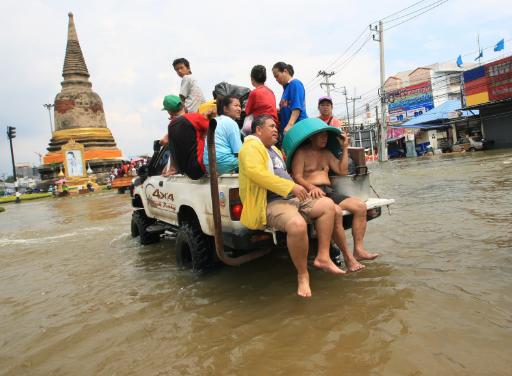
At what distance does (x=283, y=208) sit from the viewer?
332 centimetres

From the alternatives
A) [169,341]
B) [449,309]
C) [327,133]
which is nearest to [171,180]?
[327,133]

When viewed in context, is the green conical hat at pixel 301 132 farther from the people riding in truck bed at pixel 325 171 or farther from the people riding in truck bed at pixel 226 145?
the people riding in truck bed at pixel 226 145

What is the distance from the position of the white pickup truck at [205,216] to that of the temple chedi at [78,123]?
3125cm

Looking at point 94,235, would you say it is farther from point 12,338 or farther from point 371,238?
point 371,238

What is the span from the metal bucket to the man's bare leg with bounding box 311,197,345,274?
2.28 ft

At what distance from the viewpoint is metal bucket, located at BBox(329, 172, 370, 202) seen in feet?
13.2

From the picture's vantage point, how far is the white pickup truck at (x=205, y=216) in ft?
11.6

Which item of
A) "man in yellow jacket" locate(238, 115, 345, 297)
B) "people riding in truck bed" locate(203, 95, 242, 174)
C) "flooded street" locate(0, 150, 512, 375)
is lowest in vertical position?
"flooded street" locate(0, 150, 512, 375)

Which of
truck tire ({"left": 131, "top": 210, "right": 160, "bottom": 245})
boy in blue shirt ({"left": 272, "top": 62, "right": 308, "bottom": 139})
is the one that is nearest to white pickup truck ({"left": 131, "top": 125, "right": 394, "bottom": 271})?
truck tire ({"left": 131, "top": 210, "right": 160, "bottom": 245})

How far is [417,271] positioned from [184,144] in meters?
2.73

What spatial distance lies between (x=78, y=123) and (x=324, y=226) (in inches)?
1566

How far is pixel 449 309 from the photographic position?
286 cm

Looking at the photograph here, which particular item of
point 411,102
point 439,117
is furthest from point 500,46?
point 411,102

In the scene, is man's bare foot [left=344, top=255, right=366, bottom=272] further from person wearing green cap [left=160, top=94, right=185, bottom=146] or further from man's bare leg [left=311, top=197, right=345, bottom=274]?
person wearing green cap [left=160, top=94, right=185, bottom=146]
